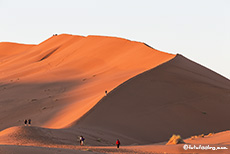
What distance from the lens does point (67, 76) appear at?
54.1 metres

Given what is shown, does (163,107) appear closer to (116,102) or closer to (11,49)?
(116,102)

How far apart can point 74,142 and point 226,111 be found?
55.1 ft

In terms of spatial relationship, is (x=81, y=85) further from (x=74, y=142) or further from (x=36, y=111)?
(x=74, y=142)

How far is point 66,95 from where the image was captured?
4469cm

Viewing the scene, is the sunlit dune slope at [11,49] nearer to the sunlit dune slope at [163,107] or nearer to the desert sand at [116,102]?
the desert sand at [116,102]

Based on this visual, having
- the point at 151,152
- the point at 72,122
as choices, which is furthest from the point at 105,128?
the point at 151,152

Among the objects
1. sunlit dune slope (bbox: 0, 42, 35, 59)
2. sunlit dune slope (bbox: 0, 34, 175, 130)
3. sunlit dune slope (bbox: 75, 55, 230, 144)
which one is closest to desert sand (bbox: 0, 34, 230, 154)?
sunlit dune slope (bbox: 75, 55, 230, 144)

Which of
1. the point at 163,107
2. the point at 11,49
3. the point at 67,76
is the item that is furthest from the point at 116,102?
the point at 11,49

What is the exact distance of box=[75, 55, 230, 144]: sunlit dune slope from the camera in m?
32.6

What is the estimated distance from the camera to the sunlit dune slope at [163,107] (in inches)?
1284

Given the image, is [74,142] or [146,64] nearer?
[74,142]

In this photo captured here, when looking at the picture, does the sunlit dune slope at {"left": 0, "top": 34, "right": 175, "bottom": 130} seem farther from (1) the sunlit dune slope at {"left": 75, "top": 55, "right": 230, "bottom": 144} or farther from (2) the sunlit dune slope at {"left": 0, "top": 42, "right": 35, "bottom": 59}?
(2) the sunlit dune slope at {"left": 0, "top": 42, "right": 35, "bottom": 59}

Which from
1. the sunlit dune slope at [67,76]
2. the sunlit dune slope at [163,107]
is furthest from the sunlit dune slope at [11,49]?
the sunlit dune slope at [163,107]

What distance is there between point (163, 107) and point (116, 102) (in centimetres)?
358
